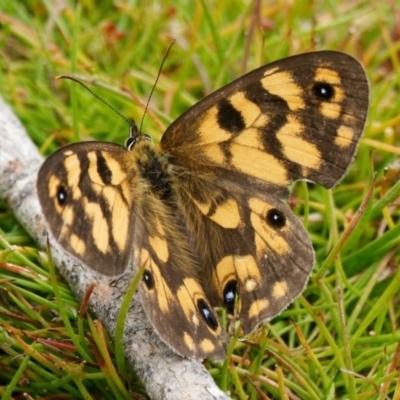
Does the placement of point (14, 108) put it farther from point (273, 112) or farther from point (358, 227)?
point (358, 227)

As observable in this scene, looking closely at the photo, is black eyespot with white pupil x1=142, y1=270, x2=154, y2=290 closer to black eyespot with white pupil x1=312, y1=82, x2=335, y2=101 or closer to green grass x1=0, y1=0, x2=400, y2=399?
green grass x1=0, y1=0, x2=400, y2=399

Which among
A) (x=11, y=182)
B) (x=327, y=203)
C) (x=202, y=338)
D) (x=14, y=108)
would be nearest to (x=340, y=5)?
(x=327, y=203)

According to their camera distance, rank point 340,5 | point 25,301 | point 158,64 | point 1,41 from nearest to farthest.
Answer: point 25,301 → point 1,41 → point 158,64 → point 340,5

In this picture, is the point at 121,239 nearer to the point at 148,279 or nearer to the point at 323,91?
Result: the point at 148,279

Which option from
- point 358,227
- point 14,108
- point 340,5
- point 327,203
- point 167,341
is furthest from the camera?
point 340,5

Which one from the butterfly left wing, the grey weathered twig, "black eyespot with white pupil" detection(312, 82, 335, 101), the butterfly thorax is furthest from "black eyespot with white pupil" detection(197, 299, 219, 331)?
"black eyespot with white pupil" detection(312, 82, 335, 101)

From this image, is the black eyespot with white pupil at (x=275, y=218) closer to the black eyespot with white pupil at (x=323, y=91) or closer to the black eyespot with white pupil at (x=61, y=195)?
the black eyespot with white pupil at (x=323, y=91)

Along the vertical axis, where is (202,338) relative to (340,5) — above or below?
below
